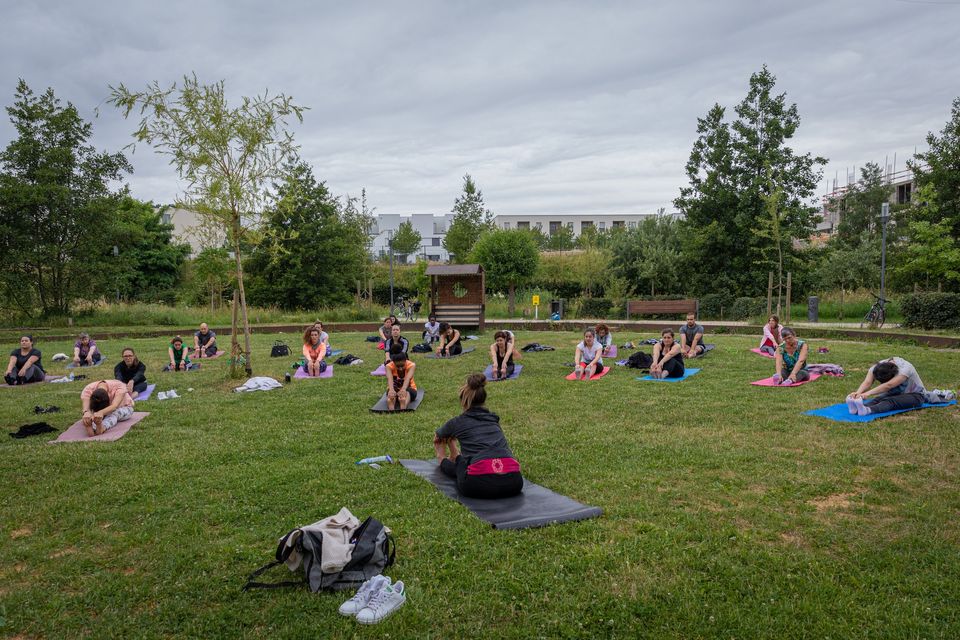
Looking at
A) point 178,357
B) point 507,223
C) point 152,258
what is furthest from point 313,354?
Answer: point 507,223

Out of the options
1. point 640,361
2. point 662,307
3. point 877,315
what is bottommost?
point 640,361

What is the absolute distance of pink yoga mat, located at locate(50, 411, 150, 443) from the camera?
7.88 m

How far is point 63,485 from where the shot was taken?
19.9 ft

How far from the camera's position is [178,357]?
14062 mm

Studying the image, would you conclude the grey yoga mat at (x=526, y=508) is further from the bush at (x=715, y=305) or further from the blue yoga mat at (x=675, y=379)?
the bush at (x=715, y=305)

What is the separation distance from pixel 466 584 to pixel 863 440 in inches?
210

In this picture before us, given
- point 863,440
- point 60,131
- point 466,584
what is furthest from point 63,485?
point 60,131

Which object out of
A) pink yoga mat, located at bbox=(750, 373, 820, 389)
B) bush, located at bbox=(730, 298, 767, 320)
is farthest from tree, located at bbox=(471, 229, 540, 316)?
pink yoga mat, located at bbox=(750, 373, 820, 389)

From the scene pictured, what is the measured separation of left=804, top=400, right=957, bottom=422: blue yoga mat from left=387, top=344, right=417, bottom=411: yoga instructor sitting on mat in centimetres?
564

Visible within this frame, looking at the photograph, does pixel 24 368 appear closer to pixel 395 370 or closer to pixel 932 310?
pixel 395 370

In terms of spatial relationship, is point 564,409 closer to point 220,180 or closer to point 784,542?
point 784,542

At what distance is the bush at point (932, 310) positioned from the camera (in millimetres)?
17594

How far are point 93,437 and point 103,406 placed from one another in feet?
2.10

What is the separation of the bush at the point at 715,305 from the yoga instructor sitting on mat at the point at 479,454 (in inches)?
946
